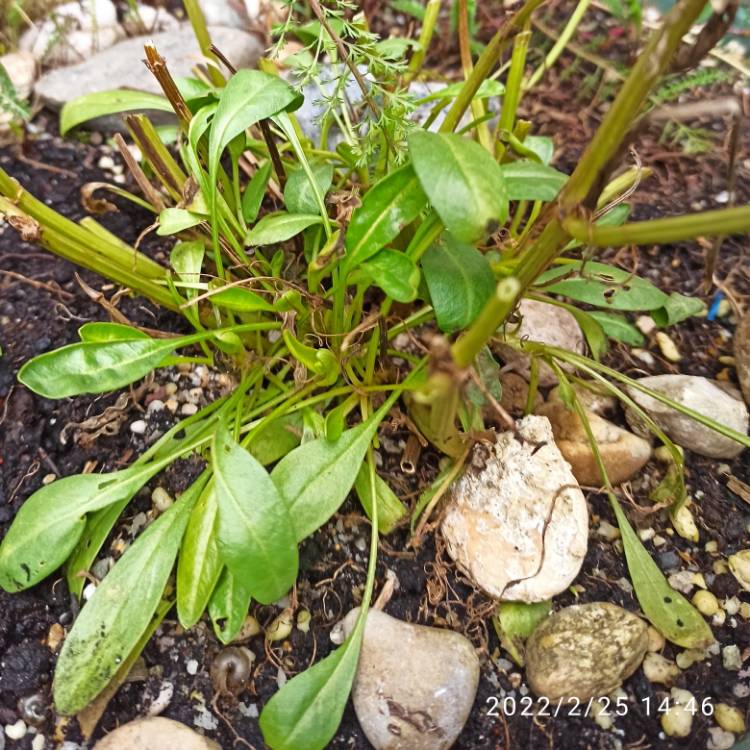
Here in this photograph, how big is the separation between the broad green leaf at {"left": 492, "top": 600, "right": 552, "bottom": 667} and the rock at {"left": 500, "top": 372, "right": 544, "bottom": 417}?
1.00 ft

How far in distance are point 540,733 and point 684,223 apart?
0.69 metres

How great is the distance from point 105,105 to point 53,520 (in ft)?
2.27

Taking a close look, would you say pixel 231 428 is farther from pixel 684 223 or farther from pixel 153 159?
pixel 684 223

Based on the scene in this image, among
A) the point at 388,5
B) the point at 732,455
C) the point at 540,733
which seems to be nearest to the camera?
the point at 540,733

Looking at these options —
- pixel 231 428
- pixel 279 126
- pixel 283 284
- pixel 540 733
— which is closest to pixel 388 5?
pixel 279 126

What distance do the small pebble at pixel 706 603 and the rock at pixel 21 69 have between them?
63.3 inches

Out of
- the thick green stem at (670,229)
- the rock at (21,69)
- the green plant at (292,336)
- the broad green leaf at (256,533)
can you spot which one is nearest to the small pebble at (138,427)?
the green plant at (292,336)

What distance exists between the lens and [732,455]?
118cm

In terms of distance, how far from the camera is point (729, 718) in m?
0.97

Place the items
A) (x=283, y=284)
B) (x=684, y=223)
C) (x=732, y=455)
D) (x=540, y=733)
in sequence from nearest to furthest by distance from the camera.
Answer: (x=684, y=223), (x=540, y=733), (x=283, y=284), (x=732, y=455)

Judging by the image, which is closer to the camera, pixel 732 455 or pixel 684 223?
pixel 684 223

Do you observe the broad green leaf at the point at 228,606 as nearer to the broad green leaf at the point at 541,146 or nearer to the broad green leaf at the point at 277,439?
the broad green leaf at the point at 277,439

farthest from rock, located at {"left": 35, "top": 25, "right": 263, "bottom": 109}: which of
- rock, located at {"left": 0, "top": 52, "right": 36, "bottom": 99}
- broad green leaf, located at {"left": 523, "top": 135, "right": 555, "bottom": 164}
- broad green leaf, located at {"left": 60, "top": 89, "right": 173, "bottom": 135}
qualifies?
broad green leaf, located at {"left": 523, "top": 135, "right": 555, "bottom": 164}

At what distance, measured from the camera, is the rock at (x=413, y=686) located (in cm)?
91
